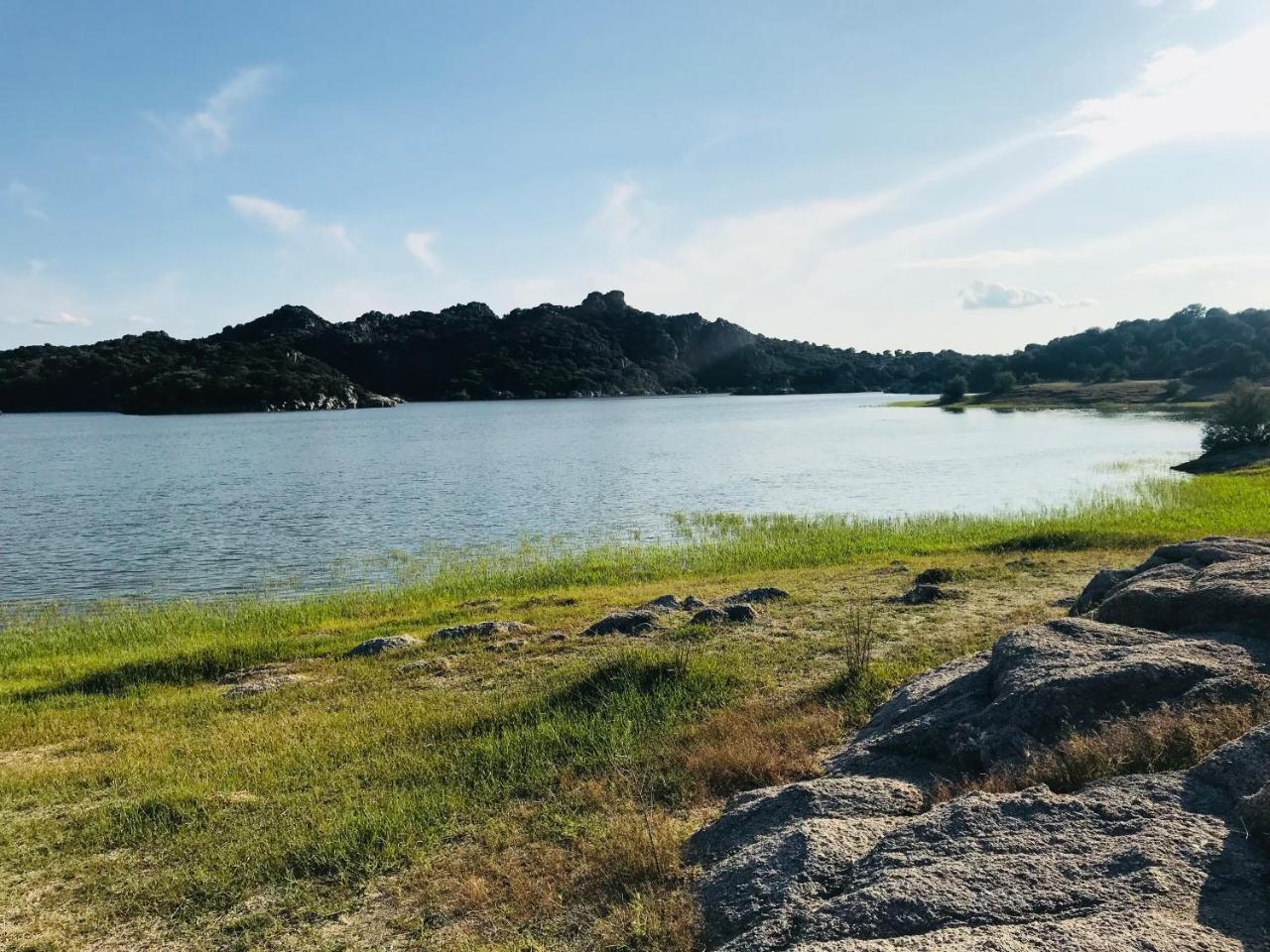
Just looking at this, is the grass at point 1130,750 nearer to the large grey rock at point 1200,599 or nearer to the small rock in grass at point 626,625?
the large grey rock at point 1200,599

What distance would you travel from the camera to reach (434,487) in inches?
2549

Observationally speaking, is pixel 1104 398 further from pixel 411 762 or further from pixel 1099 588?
pixel 411 762

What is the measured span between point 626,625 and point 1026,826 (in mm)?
Answer: 15005

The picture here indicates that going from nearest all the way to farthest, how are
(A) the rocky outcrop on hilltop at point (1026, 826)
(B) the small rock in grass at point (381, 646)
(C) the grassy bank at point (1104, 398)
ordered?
1. (A) the rocky outcrop on hilltop at point (1026, 826)
2. (B) the small rock in grass at point (381, 646)
3. (C) the grassy bank at point (1104, 398)

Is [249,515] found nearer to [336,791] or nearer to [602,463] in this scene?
[602,463]

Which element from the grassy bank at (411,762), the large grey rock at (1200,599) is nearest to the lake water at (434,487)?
the grassy bank at (411,762)

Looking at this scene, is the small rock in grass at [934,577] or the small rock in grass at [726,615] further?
Result: the small rock in grass at [934,577]

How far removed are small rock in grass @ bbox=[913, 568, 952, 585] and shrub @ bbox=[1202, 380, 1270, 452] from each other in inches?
2031

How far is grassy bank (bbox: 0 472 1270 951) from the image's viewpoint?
8352 mm

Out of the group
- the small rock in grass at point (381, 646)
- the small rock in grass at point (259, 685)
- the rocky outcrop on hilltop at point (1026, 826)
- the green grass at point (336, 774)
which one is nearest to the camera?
the rocky outcrop on hilltop at point (1026, 826)

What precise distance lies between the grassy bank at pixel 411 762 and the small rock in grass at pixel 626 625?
76cm

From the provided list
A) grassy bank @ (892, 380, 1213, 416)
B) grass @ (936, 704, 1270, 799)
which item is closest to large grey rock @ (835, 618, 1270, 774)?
grass @ (936, 704, 1270, 799)

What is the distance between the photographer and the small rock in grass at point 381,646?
69.6 feet

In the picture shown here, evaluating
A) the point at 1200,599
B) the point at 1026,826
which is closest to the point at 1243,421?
the point at 1200,599
